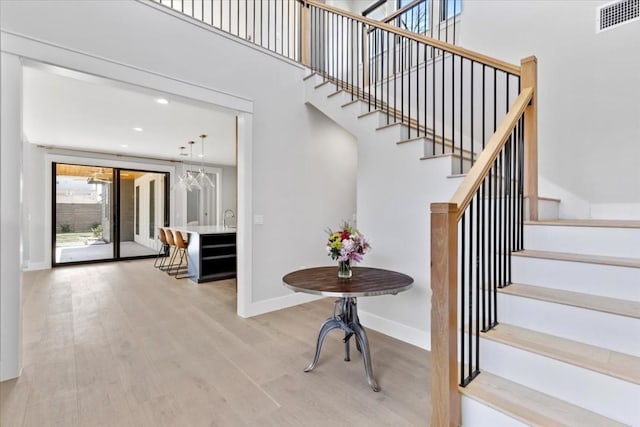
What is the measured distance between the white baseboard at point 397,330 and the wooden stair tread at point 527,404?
1089mm

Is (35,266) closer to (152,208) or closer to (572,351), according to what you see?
(152,208)

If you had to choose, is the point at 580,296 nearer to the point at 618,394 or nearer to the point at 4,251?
the point at 618,394

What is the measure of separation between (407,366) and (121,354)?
233cm

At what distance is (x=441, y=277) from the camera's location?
4.56 ft

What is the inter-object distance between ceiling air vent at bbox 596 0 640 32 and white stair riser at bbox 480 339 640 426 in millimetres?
3044

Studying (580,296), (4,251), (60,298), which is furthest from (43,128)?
Answer: (580,296)

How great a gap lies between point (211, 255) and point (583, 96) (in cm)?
539

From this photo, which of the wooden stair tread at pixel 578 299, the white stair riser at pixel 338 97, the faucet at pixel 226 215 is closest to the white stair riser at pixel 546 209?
the wooden stair tread at pixel 578 299

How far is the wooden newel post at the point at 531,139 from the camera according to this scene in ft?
6.89

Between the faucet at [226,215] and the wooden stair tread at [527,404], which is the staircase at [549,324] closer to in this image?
the wooden stair tread at [527,404]

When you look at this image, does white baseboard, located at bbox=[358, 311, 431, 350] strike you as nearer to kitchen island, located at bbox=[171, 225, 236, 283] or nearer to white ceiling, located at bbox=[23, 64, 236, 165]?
white ceiling, located at bbox=[23, 64, 236, 165]

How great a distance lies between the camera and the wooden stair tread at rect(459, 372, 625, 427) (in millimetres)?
1232

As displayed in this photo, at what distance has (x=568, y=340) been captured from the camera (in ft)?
5.03

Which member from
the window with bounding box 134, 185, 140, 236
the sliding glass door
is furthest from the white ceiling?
the window with bounding box 134, 185, 140, 236
